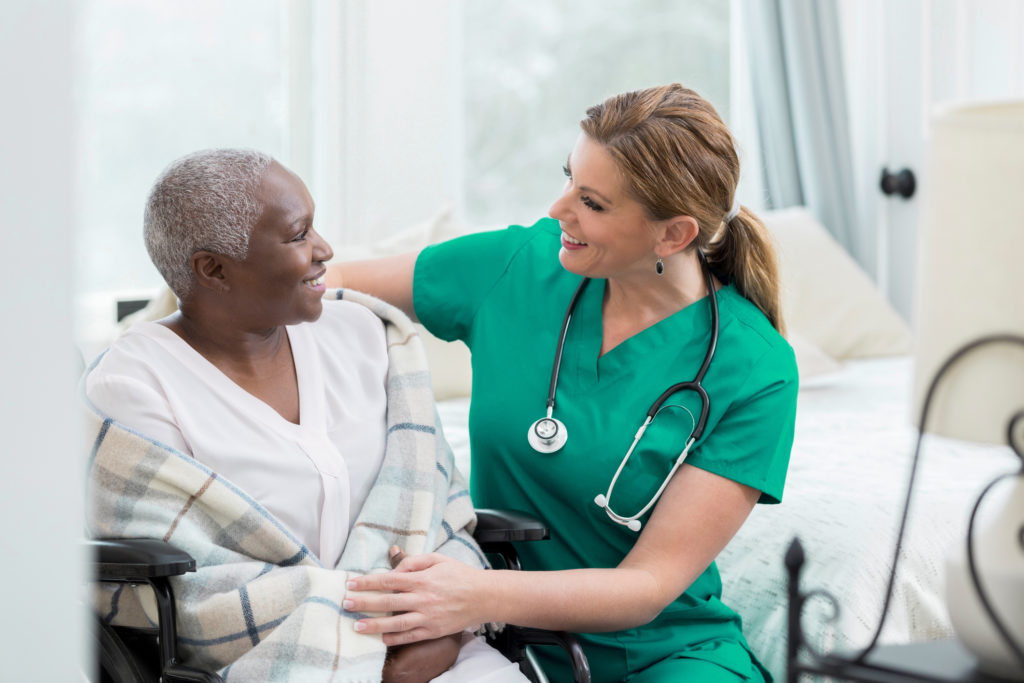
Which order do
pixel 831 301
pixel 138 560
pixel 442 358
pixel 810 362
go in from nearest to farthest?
pixel 138 560 < pixel 442 358 < pixel 810 362 < pixel 831 301

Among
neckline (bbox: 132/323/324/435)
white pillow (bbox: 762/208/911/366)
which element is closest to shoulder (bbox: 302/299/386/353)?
neckline (bbox: 132/323/324/435)

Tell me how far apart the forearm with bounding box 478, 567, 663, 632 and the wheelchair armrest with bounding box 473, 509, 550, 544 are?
99 millimetres

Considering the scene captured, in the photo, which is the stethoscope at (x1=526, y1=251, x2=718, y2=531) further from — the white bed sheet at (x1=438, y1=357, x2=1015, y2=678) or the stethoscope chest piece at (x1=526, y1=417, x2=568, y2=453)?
the white bed sheet at (x1=438, y1=357, x2=1015, y2=678)

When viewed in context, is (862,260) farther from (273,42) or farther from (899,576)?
(899,576)

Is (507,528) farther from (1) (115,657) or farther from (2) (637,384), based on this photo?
(1) (115,657)

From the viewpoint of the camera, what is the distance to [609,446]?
1.42 meters

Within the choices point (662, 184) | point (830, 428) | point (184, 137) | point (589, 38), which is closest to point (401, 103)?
point (184, 137)

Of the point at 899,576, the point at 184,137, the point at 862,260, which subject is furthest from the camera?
the point at 862,260

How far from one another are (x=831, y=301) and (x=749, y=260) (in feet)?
5.67

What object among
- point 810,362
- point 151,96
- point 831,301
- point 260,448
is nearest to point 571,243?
point 260,448

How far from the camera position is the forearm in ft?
4.09

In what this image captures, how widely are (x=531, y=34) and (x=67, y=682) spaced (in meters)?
3.23

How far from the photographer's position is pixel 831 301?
3133mm

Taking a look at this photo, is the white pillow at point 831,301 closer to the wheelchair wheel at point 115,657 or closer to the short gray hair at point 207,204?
the short gray hair at point 207,204
